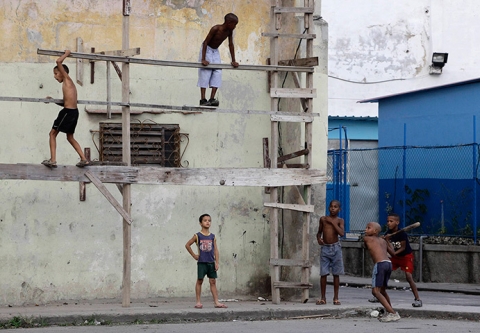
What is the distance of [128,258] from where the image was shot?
39.3 feet

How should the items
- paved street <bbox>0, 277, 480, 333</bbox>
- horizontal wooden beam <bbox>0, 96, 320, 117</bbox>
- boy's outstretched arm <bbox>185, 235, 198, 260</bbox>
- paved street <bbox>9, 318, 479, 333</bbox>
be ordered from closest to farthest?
paved street <bbox>9, 318, 479, 333</bbox>
paved street <bbox>0, 277, 480, 333</bbox>
horizontal wooden beam <bbox>0, 96, 320, 117</bbox>
boy's outstretched arm <bbox>185, 235, 198, 260</bbox>

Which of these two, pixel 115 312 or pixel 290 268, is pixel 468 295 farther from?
pixel 115 312

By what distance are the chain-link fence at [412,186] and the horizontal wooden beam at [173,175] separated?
6.50m

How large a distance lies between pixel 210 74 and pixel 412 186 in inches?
347

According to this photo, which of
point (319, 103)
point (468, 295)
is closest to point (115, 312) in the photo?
point (319, 103)

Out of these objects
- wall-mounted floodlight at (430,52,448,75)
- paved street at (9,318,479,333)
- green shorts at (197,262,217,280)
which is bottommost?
paved street at (9,318,479,333)

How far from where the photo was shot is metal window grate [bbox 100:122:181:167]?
13195mm

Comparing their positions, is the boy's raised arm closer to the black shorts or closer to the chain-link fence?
the black shorts

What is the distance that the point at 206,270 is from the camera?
12.4 metres

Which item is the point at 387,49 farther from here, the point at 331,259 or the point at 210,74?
the point at 210,74

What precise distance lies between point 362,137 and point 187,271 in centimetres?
1663

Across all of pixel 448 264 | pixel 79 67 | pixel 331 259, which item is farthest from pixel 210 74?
pixel 448 264


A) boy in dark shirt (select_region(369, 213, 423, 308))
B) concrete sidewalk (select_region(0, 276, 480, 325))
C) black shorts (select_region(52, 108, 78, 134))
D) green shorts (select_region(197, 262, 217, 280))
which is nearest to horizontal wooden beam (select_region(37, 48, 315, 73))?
black shorts (select_region(52, 108, 78, 134))

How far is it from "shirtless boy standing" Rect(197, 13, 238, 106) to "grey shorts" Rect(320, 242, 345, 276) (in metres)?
2.57
